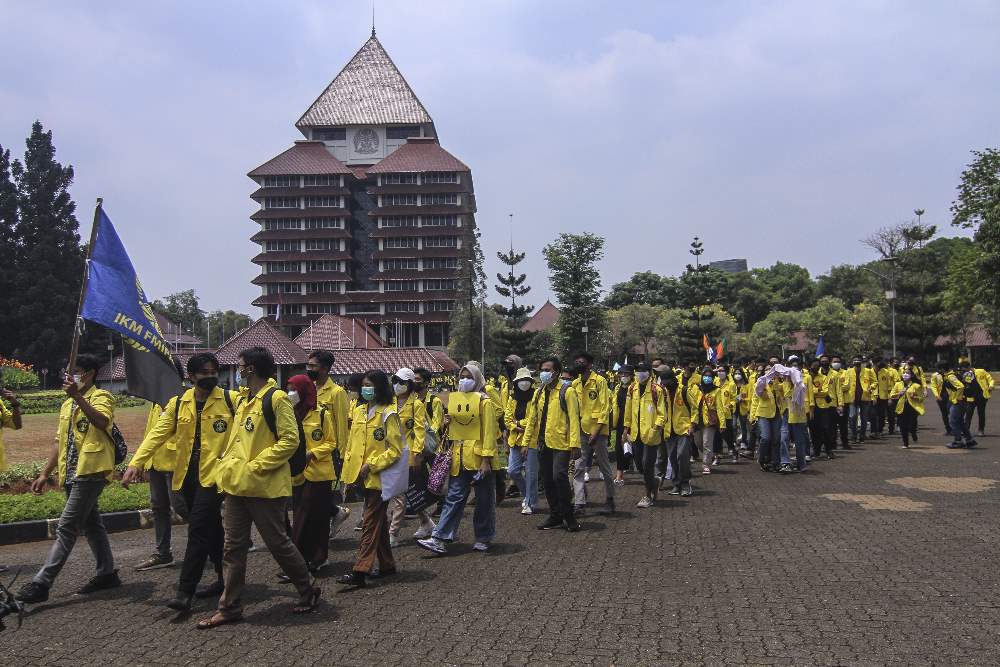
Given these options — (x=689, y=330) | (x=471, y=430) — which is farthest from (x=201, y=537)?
(x=689, y=330)

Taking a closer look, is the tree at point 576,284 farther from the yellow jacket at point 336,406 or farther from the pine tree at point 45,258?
the yellow jacket at point 336,406

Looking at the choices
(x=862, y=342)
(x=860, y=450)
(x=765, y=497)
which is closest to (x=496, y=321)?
(x=862, y=342)

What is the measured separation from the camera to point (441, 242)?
80.3 metres

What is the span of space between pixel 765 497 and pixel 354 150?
83.5m

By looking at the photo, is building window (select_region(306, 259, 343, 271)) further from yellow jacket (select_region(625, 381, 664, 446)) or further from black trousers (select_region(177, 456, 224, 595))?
black trousers (select_region(177, 456, 224, 595))

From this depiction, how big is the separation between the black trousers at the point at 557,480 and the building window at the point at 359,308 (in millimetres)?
75028

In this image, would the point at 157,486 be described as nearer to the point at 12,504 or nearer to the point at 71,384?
the point at 71,384

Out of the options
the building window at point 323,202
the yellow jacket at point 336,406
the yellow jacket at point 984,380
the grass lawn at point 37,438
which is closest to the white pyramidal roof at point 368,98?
the building window at point 323,202

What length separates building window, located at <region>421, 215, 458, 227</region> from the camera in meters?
79.6

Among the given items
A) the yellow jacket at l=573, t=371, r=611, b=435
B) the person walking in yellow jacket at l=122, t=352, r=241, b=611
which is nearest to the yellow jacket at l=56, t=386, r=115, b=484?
the person walking in yellow jacket at l=122, t=352, r=241, b=611

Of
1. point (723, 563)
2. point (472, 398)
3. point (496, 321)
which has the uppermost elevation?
point (496, 321)

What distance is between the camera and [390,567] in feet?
21.0

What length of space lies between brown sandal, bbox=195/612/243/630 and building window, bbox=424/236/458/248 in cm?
7550

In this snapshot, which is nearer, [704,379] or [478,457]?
[478,457]
